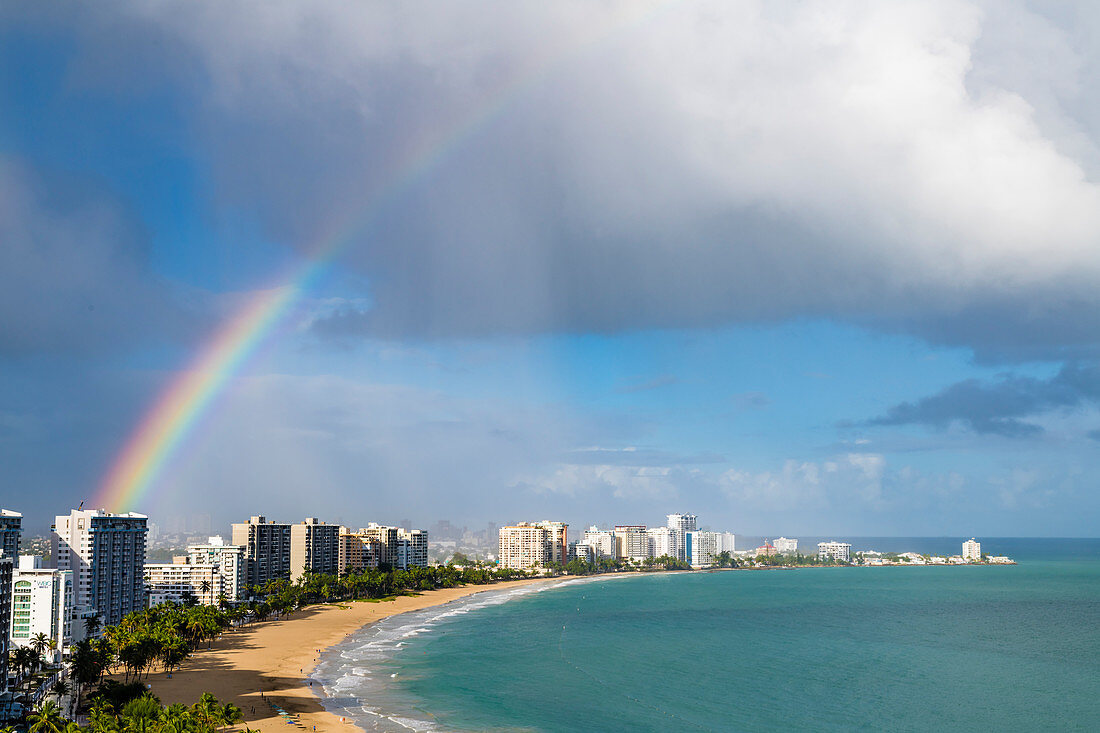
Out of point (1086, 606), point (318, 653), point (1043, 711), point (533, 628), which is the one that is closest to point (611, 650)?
point (533, 628)

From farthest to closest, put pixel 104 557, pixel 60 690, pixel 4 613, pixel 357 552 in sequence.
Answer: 1. pixel 357 552
2. pixel 104 557
3. pixel 60 690
4. pixel 4 613

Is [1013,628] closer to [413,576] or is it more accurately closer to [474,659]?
[474,659]

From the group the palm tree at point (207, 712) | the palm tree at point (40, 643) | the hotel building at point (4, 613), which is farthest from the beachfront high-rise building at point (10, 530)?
the palm tree at point (207, 712)

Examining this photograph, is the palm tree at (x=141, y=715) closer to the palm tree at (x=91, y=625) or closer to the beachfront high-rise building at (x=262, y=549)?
the palm tree at (x=91, y=625)

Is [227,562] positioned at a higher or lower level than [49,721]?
lower

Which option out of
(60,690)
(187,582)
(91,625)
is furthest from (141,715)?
(187,582)

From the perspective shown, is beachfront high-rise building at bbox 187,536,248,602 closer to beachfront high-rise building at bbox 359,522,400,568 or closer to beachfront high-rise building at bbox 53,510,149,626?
beachfront high-rise building at bbox 53,510,149,626

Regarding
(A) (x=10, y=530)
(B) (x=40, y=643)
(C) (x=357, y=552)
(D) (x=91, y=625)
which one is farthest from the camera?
(C) (x=357, y=552)

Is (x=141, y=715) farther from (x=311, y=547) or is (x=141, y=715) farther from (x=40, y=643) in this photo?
(x=311, y=547)
